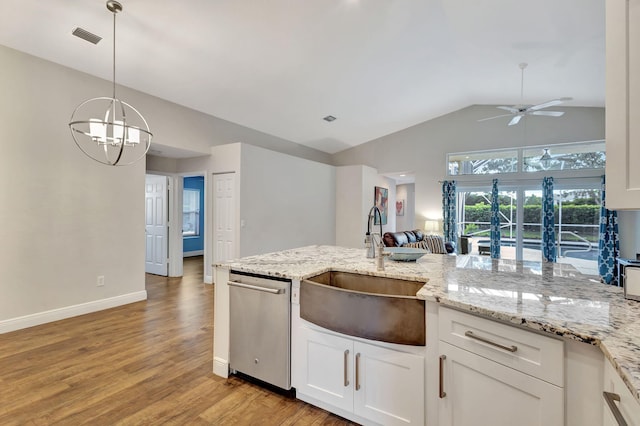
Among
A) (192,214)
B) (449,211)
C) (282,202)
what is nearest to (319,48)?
(282,202)

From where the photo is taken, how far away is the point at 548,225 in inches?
238

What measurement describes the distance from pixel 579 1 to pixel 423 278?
131 inches

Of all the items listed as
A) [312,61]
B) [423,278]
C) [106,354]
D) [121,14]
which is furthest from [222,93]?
[423,278]

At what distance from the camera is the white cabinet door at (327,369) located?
5.79 feet

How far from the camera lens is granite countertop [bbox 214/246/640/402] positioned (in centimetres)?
104

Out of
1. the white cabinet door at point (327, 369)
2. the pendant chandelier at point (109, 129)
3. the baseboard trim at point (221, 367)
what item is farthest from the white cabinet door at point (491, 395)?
the pendant chandelier at point (109, 129)

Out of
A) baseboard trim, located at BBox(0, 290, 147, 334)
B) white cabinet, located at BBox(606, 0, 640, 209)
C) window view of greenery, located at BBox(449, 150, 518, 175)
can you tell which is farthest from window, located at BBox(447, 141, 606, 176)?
baseboard trim, located at BBox(0, 290, 147, 334)

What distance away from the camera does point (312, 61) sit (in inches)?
164

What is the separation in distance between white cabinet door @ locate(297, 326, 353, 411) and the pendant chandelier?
7.64 ft

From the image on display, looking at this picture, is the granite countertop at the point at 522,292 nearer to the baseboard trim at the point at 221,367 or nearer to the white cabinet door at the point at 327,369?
the white cabinet door at the point at 327,369

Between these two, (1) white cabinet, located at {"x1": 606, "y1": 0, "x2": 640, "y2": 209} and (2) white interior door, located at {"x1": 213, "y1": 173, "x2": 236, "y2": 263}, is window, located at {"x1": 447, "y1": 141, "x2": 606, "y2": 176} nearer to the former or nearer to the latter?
(2) white interior door, located at {"x1": 213, "y1": 173, "x2": 236, "y2": 263}

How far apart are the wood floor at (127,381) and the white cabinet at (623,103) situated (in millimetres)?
1808

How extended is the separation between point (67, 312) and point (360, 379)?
372 centimetres

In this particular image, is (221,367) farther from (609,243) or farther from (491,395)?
(609,243)
